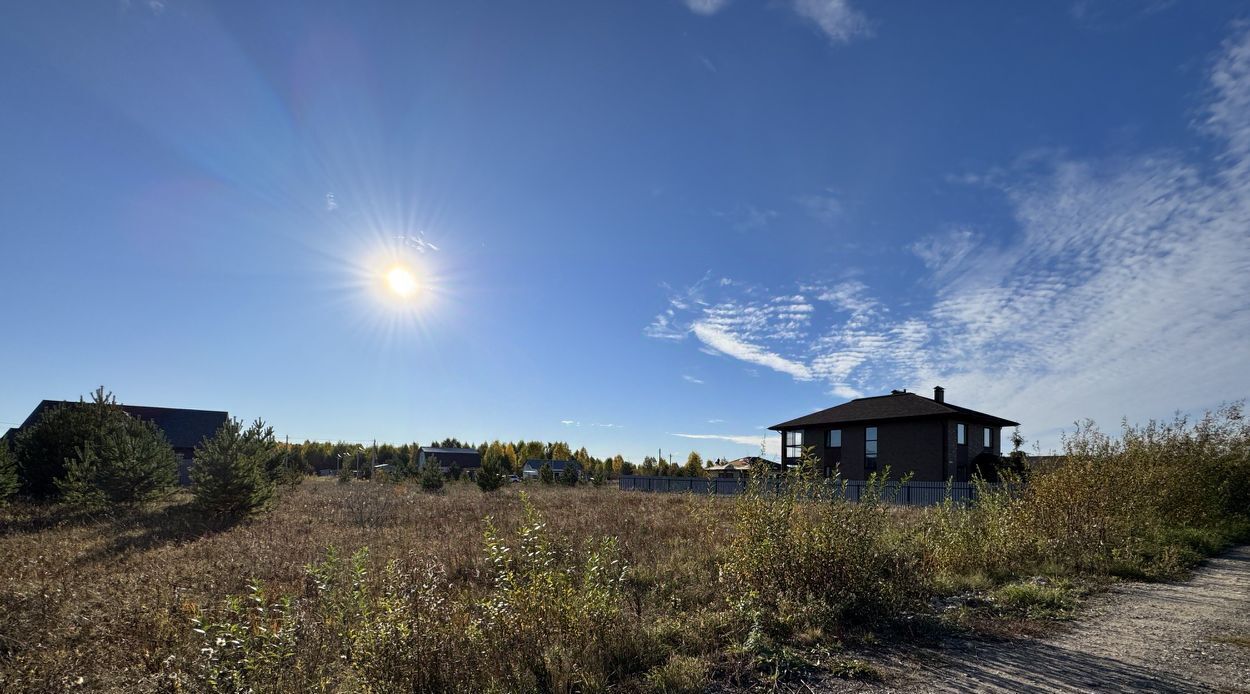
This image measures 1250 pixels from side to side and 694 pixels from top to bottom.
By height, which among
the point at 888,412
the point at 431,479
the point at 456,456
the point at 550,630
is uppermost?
the point at 888,412

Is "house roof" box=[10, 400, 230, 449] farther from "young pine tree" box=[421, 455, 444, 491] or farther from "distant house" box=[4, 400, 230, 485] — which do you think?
"young pine tree" box=[421, 455, 444, 491]

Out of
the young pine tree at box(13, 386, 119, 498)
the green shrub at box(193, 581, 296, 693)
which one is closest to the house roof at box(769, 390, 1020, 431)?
the green shrub at box(193, 581, 296, 693)

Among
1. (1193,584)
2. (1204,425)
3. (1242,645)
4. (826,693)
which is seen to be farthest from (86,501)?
(1204,425)

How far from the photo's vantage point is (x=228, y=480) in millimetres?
15383

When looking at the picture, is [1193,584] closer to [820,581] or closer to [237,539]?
[820,581]

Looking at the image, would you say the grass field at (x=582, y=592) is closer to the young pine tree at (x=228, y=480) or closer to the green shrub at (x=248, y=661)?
the green shrub at (x=248, y=661)

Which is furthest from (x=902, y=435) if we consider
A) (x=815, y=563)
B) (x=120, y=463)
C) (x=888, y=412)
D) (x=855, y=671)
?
(x=120, y=463)

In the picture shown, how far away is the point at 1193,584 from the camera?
8094 mm

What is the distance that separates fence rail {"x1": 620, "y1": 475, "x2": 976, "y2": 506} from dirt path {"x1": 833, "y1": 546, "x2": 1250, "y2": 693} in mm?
1821

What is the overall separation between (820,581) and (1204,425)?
62.2 ft

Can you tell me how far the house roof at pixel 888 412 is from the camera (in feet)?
94.5

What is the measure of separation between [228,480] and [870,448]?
30.1 m

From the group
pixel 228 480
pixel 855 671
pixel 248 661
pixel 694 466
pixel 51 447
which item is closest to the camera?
pixel 248 661

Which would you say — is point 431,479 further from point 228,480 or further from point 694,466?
point 694,466
